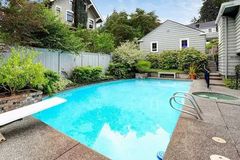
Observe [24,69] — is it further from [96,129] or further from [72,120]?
[96,129]

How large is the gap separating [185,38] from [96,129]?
16.4 metres

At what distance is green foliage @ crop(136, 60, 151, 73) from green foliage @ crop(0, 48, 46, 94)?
1144 centimetres

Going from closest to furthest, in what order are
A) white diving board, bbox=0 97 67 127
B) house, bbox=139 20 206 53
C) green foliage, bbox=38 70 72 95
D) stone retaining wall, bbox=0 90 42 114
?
white diving board, bbox=0 97 67 127 < stone retaining wall, bbox=0 90 42 114 < green foliage, bbox=38 70 72 95 < house, bbox=139 20 206 53

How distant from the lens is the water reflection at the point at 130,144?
314cm

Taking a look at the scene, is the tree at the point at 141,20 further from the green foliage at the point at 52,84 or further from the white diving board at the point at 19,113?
the white diving board at the point at 19,113

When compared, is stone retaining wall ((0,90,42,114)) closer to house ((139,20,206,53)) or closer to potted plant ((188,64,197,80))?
potted plant ((188,64,197,80))

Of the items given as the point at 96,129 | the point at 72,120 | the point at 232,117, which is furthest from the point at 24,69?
the point at 232,117

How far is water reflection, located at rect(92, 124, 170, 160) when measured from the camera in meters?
3.14

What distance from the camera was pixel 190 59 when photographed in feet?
48.4

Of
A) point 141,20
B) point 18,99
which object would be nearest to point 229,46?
point 18,99

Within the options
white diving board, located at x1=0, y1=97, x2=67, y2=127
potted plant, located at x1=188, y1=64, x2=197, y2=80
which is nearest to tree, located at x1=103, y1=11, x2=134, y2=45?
potted plant, located at x1=188, y1=64, x2=197, y2=80

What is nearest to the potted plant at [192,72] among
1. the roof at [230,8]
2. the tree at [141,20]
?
the roof at [230,8]

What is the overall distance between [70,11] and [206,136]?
769 inches

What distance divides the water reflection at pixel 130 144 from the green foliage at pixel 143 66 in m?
11.9
